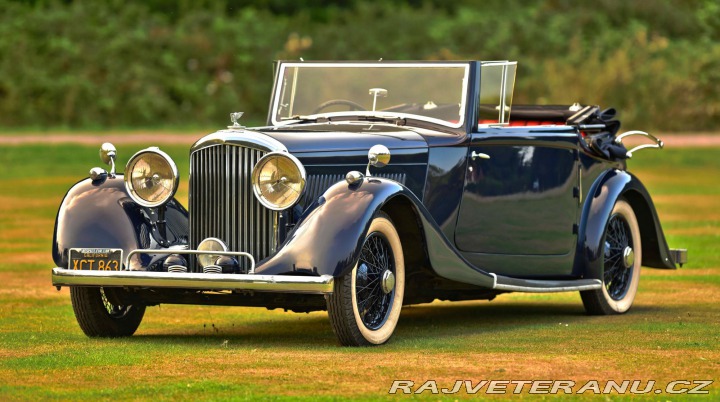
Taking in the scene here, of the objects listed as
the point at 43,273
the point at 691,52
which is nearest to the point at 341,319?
the point at 43,273

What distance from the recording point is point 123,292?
925 centimetres

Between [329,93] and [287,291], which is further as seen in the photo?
[329,93]

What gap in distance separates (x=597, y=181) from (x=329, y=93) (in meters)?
2.12

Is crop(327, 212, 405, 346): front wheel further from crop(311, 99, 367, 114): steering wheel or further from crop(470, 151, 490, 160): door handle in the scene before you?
crop(311, 99, 367, 114): steering wheel

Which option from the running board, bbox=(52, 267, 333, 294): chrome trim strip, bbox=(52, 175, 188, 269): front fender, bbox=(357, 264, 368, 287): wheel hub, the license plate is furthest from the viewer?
the running board

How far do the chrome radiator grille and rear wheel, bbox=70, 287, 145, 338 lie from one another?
2.41 ft

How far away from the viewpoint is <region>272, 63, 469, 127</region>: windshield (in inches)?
396

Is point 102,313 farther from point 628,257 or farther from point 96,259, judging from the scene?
point 628,257

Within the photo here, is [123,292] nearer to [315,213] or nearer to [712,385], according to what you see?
[315,213]

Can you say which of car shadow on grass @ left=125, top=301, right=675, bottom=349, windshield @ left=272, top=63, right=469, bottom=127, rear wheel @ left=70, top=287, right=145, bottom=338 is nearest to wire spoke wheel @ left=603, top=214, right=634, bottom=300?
car shadow on grass @ left=125, top=301, right=675, bottom=349

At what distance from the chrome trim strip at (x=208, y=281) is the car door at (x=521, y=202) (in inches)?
71.9

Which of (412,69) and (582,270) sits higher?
(412,69)

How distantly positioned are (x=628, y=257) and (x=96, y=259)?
4211 millimetres

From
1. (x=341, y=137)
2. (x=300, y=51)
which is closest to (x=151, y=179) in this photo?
(x=341, y=137)
